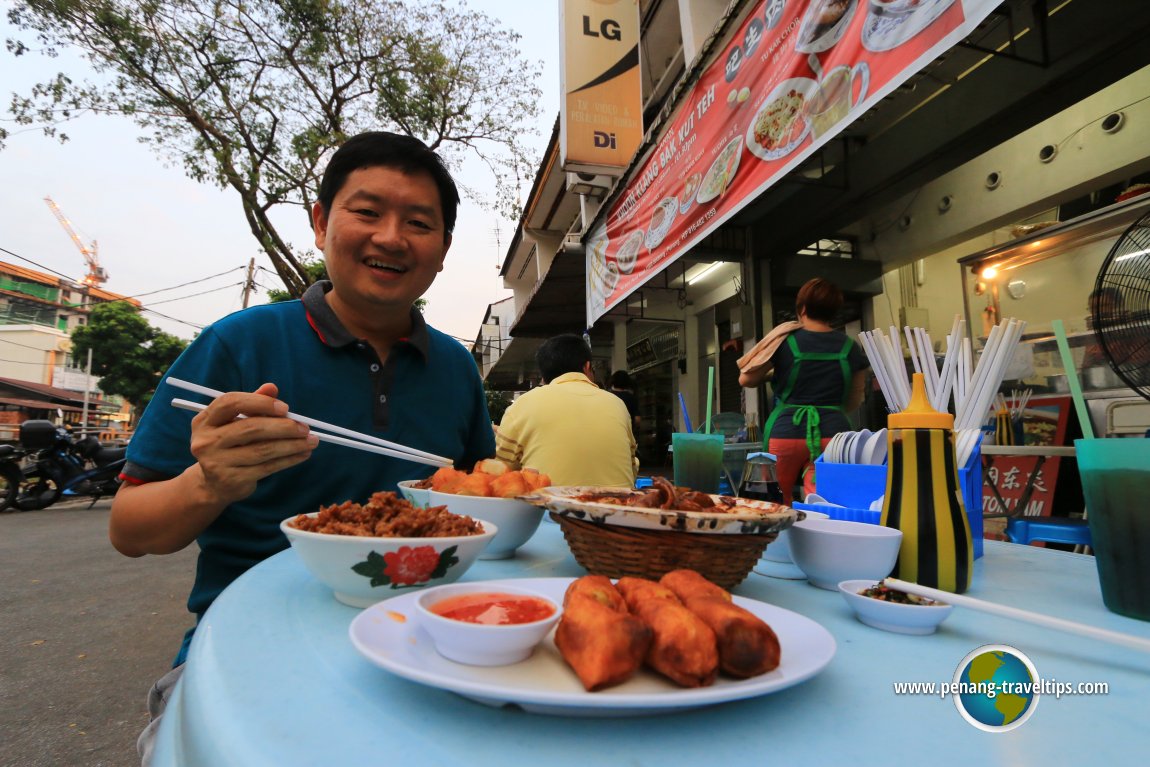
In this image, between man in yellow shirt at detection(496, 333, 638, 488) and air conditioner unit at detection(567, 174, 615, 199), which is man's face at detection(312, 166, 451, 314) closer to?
man in yellow shirt at detection(496, 333, 638, 488)

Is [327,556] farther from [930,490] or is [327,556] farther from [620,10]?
[620,10]

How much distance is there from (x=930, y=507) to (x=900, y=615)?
28 cm

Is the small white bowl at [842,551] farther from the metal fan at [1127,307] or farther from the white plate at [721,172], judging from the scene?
the white plate at [721,172]

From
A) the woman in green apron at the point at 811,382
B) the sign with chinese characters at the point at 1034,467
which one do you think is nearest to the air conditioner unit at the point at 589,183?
the woman in green apron at the point at 811,382

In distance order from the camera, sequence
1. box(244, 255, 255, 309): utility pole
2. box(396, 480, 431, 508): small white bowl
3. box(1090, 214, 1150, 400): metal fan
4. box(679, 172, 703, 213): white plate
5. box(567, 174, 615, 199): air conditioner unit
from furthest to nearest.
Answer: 1. box(244, 255, 255, 309): utility pole
2. box(567, 174, 615, 199): air conditioner unit
3. box(679, 172, 703, 213): white plate
4. box(1090, 214, 1150, 400): metal fan
5. box(396, 480, 431, 508): small white bowl

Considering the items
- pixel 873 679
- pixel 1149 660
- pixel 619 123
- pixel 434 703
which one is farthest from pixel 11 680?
pixel 619 123

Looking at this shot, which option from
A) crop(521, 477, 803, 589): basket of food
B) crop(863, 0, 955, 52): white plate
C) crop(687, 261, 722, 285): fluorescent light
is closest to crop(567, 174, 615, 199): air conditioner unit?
crop(687, 261, 722, 285): fluorescent light

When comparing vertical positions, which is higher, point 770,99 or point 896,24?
point 770,99

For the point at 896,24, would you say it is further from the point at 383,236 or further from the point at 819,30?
the point at 383,236

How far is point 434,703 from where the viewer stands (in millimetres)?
542

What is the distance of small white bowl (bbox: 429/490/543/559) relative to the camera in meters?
1.11

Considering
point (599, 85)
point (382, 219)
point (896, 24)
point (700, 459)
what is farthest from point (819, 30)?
point (599, 85)

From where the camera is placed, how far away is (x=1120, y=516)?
863 millimetres

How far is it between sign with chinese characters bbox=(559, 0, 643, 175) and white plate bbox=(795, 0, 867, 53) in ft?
11.2
